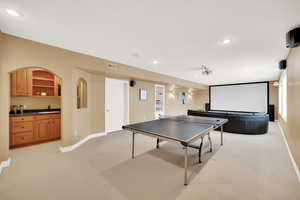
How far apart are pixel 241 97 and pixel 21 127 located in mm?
10737

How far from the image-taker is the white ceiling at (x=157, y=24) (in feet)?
5.19

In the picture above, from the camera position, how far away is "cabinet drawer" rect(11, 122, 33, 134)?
10.1ft

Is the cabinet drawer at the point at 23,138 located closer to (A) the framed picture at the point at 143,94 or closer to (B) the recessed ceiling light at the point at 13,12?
(B) the recessed ceiling light at the point at 13,12

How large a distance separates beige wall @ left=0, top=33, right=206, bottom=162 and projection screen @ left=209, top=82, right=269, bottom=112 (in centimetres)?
714

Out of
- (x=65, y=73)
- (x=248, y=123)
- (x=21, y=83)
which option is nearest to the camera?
(x=65, y=73)

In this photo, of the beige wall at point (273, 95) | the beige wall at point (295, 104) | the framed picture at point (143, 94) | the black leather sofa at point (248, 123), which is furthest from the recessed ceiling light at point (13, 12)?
the beige wall at point (273, 95)

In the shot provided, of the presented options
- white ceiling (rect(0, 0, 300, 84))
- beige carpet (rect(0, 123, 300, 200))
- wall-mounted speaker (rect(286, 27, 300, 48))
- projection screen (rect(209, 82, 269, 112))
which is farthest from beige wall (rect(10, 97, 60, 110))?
projection screen (rect(209, 82, 269, 112))

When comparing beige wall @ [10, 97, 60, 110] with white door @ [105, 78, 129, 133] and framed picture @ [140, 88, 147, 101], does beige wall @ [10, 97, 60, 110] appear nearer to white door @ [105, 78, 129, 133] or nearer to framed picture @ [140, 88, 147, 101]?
white door @ [105, 78, 129, 133]

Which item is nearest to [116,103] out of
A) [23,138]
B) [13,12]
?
[23,138]

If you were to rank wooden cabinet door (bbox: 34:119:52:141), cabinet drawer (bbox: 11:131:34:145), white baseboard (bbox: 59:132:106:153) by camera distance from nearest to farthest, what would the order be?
white baseboard (bbox: 59:132:106:153), cabinet drawer (bbox: 11:131:34:145), wooden cabinet door (bbox: 34:119:52:141)

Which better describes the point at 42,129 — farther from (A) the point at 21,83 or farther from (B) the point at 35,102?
(A) the point at 21,83

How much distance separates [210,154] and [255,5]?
2.83 m

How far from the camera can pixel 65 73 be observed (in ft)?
9.74

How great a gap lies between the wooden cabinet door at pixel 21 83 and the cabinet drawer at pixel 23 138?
1.10 meters
